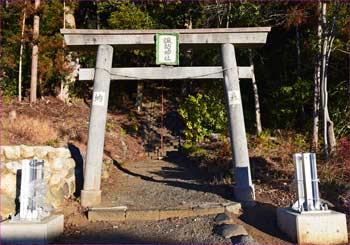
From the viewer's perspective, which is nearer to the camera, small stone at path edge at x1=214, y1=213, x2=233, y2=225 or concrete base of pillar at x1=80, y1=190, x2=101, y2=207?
small stone at path edge at x1=214, y1=213, x2=233, y2=225

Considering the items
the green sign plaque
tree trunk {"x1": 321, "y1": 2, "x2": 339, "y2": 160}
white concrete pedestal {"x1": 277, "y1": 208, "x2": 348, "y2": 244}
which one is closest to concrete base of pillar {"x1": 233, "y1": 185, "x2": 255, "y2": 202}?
white concrete pedestal {"x1": 277, "y1": 208, "x2": 348, "y2": 244}

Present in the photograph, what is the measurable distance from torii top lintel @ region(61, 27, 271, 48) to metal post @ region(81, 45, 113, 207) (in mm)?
215

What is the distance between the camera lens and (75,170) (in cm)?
732

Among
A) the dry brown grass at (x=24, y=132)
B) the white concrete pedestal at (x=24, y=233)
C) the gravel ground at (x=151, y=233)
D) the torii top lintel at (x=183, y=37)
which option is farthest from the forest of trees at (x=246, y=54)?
the white concrete pedestal at (x=24, y=233)

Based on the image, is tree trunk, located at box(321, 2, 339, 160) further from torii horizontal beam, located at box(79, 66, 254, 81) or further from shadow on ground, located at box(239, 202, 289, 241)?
shadow on ground, located at box(239, 202, 289, 241)

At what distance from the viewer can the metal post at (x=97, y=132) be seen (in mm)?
6449

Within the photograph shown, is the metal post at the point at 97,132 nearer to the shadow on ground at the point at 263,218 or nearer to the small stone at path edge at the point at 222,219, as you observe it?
the small stone at path edge at the point at 222,219

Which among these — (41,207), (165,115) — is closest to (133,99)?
(165,115)

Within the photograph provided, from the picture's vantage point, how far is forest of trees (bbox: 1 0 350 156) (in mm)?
11039

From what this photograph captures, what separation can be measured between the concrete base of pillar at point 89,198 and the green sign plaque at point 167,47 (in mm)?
2749

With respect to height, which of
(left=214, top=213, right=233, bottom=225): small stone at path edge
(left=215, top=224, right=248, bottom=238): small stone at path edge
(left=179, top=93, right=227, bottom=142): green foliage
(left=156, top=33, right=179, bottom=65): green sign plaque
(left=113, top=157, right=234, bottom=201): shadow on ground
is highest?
(left=156, top=33, right=179, bottom=65): green sign plaque

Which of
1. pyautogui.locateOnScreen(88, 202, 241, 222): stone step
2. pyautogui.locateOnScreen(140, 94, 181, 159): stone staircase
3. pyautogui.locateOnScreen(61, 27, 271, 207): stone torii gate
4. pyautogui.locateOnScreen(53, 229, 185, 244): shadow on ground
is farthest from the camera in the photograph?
pyautogui.locateOnScreen(140, 94, 181, 159): stone staircase

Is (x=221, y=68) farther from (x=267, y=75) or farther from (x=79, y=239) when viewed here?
(x=267, y=75)

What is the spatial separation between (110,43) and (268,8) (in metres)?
6.59
